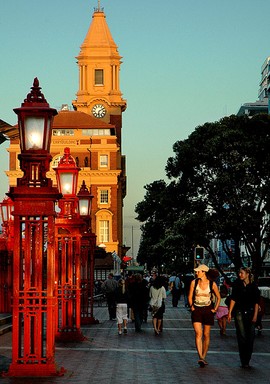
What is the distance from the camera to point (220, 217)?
140 ft

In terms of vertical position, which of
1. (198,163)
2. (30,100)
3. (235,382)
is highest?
(198,163)

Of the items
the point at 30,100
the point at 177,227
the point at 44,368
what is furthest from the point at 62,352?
the point at 177,227

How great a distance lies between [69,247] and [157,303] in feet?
15.1

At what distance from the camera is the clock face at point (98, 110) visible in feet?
384

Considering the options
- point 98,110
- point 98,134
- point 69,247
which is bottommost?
point 69,247

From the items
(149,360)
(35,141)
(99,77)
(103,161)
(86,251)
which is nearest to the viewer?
(35,141)

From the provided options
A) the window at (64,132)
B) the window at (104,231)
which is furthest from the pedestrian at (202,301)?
the window at (64,132)

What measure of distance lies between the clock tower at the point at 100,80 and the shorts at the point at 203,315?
332 ft

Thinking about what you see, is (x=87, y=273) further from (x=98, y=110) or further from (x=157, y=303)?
(x=98, y=110)

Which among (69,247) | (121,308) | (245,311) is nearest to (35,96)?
(245,311)

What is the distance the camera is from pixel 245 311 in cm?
1597

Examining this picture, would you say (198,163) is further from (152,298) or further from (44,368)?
(44,368)

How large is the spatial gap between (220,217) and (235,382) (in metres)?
29.6

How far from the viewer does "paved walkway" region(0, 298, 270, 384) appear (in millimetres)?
13398
